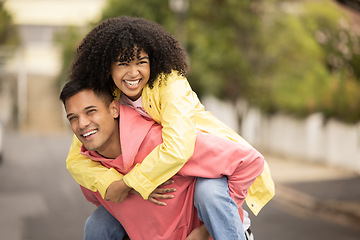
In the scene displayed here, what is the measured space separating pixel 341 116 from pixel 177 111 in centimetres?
1463

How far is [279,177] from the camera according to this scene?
14953 mm

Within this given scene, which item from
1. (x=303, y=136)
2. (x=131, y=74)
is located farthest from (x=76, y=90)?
(x=303, y=136)

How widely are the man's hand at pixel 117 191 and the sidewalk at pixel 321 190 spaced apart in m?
7.51

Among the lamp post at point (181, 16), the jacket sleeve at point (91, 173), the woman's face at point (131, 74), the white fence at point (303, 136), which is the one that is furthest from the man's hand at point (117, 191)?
the lamp post at point (181, 16)

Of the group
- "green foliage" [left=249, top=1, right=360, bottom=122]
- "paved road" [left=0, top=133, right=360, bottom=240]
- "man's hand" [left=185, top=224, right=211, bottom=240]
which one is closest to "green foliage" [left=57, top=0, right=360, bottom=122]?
"green foliage" [left=249, top=1, right=360, bottom=122]

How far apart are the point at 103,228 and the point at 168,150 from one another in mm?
613

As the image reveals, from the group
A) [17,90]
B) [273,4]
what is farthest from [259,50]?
[17,90]

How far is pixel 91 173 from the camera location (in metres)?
2.96

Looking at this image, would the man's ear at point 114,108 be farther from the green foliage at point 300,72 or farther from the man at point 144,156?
the green foliage at point 300,72

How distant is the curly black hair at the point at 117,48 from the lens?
2793mm

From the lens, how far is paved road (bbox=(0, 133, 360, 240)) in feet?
29.1

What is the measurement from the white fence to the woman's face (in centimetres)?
1368

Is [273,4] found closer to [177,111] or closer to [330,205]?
[330,205]

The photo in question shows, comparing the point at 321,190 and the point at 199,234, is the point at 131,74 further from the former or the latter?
the point at 321,190
